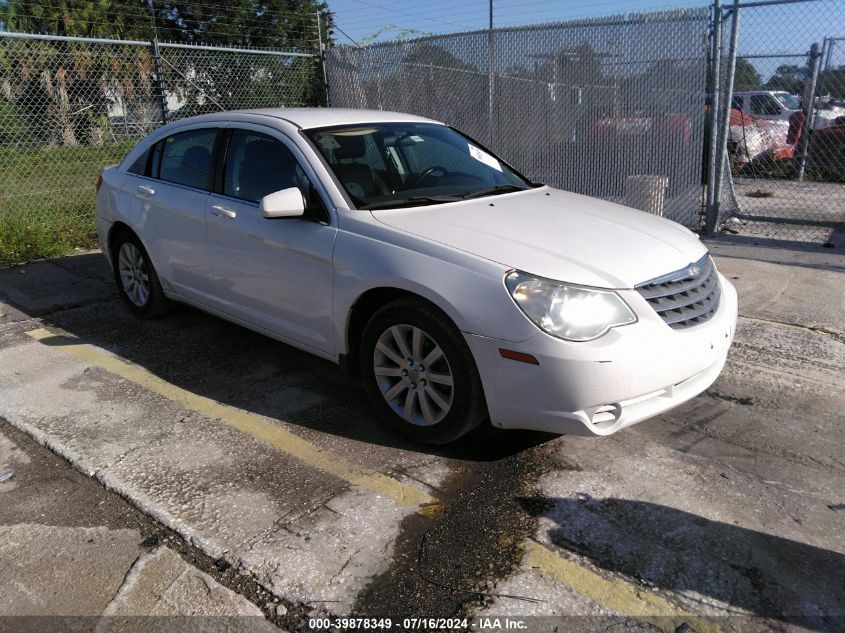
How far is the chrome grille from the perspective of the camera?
3.37 meters

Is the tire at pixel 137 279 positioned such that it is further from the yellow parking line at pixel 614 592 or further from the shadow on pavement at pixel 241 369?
the yellow parking line at pixel 614 592

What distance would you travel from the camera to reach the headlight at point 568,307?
315cm

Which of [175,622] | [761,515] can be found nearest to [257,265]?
[175,622]

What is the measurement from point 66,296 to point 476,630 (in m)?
5.37

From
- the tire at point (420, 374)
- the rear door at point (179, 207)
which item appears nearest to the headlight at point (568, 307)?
the tire at point (420, 374)

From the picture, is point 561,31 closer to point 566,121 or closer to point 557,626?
point 566,121

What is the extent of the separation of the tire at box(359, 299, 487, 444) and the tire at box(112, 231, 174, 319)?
2381 mm

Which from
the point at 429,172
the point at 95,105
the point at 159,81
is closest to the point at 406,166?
the point at 429,172

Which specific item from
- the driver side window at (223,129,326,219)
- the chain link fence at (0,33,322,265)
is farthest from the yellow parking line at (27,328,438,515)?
the chain link fence at (0,33,322,265)

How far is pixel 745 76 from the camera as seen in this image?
8898 mm

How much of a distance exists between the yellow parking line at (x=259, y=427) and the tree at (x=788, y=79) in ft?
26.7

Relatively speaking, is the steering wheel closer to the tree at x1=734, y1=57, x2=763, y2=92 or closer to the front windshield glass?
the front windshield glass

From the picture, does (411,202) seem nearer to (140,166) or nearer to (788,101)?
(140,166)

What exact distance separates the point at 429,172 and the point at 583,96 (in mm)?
5021
